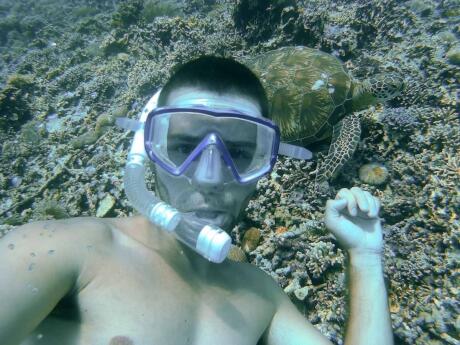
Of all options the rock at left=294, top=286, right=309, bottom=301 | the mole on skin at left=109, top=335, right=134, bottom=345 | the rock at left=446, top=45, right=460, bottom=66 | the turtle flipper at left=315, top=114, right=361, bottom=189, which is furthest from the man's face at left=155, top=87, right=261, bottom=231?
the rock at left=446, top=45, right=460, bottom=66

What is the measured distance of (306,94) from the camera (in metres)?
4.12

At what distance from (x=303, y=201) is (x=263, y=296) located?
1.76 meters

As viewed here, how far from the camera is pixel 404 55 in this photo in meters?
5.29

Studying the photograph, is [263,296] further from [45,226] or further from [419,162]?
[419,162]

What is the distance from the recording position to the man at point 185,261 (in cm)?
129

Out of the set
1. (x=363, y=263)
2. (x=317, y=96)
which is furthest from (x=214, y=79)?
(x=317, y=96)

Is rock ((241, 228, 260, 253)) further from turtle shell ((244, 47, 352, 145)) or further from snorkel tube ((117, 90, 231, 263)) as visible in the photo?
snorkel tube ((117, 90, 231, 263))

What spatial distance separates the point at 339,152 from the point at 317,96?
93 centimetres

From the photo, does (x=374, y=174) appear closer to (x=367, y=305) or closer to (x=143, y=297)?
(x=367, y=305)

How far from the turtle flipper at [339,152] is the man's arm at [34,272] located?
A: 2742 mm

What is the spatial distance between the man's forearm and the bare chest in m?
0.52

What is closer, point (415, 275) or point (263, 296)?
point (263, 296)

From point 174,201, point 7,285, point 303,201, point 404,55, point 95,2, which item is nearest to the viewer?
point 7,285

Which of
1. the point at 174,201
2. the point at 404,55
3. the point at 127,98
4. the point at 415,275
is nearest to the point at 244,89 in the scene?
the point at 174,201
